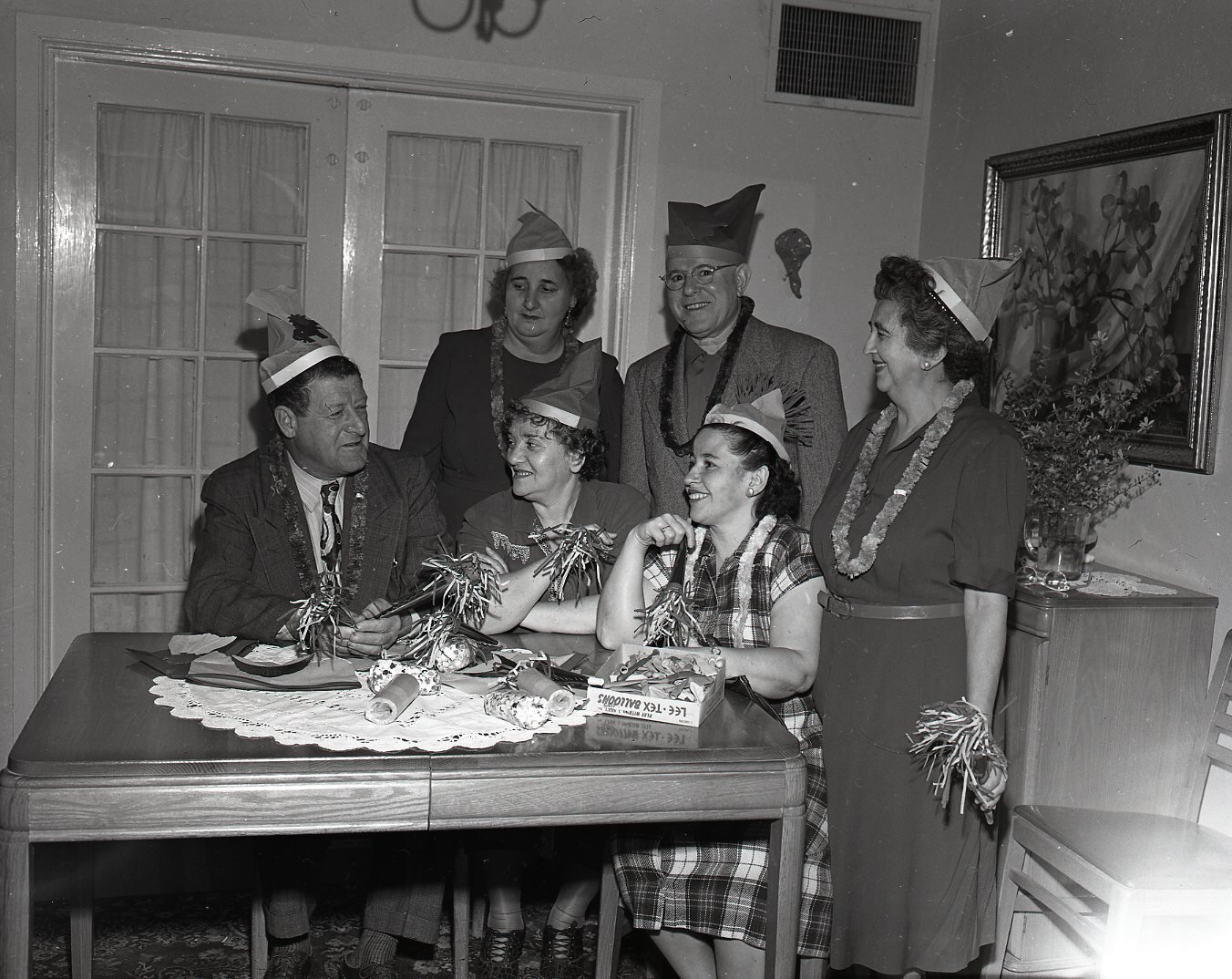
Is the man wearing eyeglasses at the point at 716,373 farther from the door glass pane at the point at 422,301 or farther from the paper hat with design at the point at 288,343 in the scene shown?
the door glass pane at the point at 422,301

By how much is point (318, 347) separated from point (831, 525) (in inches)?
49.6

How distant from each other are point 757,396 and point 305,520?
48.1 inches

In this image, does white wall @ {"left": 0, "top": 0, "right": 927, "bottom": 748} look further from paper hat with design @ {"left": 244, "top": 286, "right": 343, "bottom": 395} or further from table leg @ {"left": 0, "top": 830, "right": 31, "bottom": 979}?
table leg @ {"left": 0, "top": 830, "right": 31, "bottom": 979}

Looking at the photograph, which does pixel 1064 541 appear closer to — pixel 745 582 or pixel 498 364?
pixel 745 582

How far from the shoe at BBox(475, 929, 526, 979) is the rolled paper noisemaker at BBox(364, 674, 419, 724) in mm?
1244

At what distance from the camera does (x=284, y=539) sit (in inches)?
108

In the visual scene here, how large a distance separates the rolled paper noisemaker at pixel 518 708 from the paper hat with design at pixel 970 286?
1.20 metres

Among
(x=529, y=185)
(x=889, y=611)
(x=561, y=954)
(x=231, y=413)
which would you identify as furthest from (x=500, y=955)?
(x=529, y=185)

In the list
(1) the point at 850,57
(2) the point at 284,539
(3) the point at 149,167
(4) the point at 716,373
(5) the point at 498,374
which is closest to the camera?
(2) the point at 284,539

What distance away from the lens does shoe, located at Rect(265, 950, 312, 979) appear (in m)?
2.89

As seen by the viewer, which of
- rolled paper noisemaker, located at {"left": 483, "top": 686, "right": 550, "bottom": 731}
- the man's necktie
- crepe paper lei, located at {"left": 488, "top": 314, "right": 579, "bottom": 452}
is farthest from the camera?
crepe paper lei, located at {"left": 488, "top": 314, "right": 579, "bottom": 452}

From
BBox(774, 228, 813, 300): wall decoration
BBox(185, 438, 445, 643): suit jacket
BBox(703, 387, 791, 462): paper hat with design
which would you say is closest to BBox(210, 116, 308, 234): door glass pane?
BBox(185, 438, 445, 643): suit jacket

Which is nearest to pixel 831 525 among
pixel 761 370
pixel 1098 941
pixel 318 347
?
pixel 761 370

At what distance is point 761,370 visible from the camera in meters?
3.25
